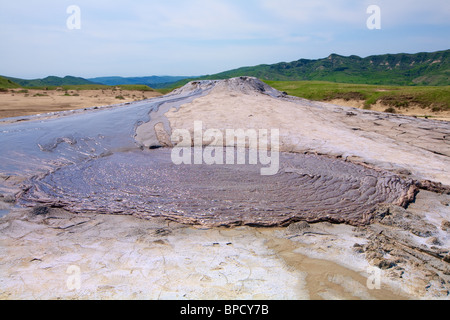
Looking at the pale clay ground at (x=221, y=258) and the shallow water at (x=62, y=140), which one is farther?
the shallow water at (x=62, y=140)

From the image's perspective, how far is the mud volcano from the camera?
3246 mm

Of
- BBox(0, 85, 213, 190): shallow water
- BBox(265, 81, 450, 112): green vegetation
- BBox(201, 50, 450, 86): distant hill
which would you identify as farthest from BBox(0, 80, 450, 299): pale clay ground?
BBox(201, 50, 450, 86): distant hill

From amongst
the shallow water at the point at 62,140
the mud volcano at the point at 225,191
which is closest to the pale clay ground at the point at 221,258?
the mud volcano at the point at 225,191

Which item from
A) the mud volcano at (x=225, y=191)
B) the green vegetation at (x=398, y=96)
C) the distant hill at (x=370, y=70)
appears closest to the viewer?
the mud volcano at (x=225, y=191)

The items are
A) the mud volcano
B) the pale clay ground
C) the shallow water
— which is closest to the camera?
the pale clay ground

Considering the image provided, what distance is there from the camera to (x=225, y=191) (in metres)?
3.80

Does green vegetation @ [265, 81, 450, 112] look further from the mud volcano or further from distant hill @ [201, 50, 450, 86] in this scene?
distant hill @ [201, 50, 450, 86]

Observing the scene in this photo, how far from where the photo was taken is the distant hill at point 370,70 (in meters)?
39.8

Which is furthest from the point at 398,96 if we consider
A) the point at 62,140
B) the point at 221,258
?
the point at 221,258

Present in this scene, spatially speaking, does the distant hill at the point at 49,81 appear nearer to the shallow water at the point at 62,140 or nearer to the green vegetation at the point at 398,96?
the green vegetation at the point at 398,96

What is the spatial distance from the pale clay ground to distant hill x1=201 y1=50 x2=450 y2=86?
39.4m

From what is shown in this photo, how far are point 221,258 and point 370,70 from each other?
56442 millimetres

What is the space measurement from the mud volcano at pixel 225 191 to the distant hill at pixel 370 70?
38277 millimetres
